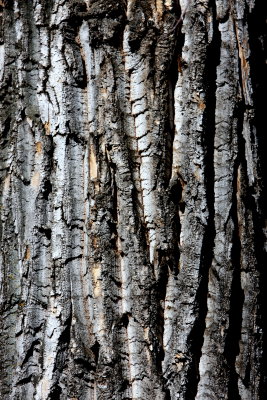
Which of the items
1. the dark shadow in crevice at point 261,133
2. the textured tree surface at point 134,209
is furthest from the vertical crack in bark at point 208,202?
the dark shadow in crevice at point 261,133

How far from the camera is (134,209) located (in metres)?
1.58

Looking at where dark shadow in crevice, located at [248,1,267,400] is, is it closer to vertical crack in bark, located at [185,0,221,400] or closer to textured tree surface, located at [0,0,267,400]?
textured tree surface, located at [0,0,267,400]

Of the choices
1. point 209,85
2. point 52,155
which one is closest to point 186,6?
point 209,85

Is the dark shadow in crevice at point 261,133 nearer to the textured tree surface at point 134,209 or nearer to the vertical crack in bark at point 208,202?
the textured tree surface at point 134,209

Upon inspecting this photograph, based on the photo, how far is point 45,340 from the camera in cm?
158

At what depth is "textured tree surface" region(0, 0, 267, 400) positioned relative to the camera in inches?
61.0

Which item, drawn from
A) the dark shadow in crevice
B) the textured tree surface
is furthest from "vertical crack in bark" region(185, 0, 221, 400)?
the dark shadow in crevice

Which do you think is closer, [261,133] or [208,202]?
[208,202]

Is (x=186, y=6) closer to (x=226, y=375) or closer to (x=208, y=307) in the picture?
(x=208, y=307)

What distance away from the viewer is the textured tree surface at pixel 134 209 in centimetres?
155

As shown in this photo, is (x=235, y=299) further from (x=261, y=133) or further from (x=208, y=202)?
(x=261, y=133)

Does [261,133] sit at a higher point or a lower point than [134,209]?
higher

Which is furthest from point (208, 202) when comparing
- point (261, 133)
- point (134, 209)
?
point (261, 133)

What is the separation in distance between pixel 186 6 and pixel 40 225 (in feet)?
2.39
